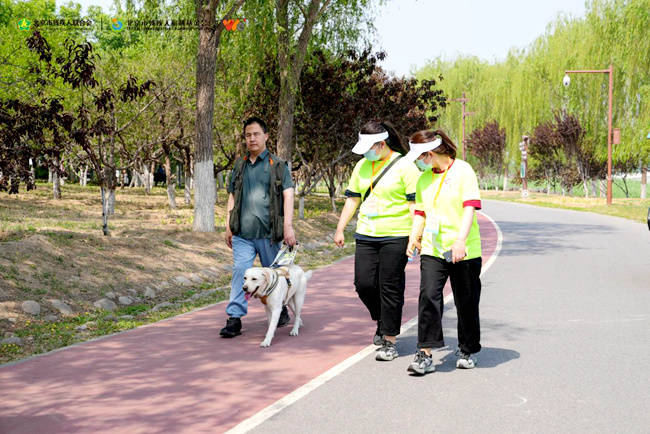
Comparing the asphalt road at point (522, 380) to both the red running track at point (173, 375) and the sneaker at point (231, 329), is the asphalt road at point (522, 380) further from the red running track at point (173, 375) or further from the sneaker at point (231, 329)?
the sneaker at point (231, 329)

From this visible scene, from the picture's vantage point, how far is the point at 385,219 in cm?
624

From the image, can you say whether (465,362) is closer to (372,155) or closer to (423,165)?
(423,165)

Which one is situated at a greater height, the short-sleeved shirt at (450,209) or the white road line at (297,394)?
the short-sleeved shirt at (450,209)

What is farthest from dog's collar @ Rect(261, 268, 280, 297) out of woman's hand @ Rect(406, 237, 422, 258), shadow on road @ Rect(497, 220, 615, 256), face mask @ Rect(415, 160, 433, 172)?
shadow on road @ Rect(497, 220, 615, 256)

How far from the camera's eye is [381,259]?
6.28m

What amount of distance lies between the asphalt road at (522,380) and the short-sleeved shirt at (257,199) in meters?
1.72

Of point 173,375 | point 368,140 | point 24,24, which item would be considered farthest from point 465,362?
point 24,24

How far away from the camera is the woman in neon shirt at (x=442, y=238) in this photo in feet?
18.8

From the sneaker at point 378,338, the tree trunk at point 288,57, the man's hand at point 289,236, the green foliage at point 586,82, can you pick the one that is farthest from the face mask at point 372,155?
the green foliage at point 586,82

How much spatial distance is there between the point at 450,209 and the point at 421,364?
1248mm

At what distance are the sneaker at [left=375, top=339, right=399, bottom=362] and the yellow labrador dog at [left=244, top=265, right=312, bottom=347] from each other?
1.07 meters

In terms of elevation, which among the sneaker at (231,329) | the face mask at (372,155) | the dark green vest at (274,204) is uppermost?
the face mask at (372,155)

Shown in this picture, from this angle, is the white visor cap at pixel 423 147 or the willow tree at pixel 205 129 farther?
the willow tree at pixel 205 129

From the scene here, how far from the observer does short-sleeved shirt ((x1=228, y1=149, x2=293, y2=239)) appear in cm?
717
